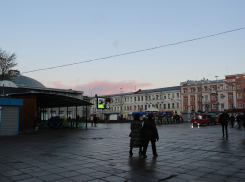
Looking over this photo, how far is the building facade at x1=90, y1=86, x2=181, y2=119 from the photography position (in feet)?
277

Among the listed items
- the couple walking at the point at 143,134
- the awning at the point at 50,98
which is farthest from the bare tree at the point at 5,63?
the couple walking at the point at 143,134

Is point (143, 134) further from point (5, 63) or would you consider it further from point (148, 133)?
point (5, 63)

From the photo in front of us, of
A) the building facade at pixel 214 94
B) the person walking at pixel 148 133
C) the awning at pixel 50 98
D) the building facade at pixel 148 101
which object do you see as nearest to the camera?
the person walking at pixel 148 133

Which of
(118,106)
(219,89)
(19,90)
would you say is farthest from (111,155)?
(118,106)

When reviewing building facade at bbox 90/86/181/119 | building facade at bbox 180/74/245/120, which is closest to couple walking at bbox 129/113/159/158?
building facade at bbox 180/74/245/120

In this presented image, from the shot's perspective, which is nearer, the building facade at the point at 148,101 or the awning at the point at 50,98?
the awning at the point at 50,98

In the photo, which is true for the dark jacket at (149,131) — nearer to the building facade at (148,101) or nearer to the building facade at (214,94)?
the building facade at (214,94)

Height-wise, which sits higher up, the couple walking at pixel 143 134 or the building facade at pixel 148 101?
the building facade at pixel 148 101

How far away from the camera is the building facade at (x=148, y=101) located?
84.5 meters

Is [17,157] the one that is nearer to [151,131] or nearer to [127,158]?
[127,158]

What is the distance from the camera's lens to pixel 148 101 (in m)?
91.5

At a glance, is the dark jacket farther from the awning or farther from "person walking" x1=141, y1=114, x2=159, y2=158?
the awning

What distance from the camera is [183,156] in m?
8.79

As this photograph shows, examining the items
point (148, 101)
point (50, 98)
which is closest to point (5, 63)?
point (50, 98)
